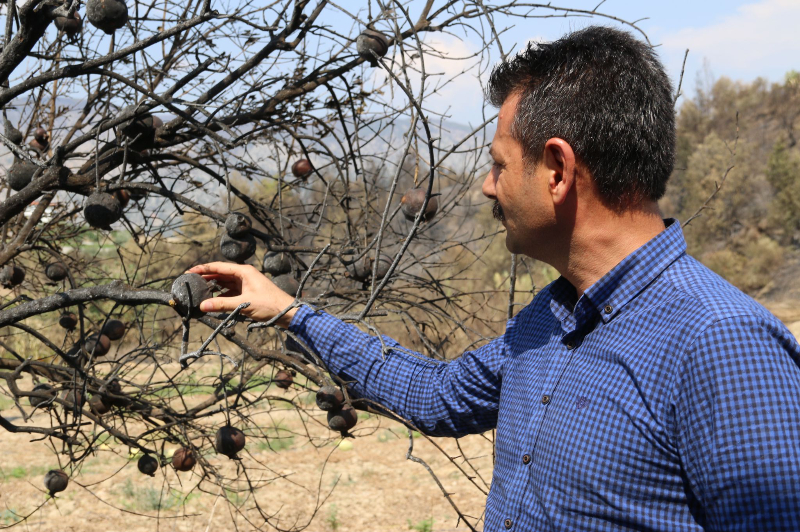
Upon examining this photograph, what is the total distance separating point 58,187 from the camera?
2.78 m

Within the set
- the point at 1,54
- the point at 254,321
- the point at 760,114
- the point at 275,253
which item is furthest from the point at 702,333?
the point at 760,114

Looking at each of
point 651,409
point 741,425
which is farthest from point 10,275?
point 741,425

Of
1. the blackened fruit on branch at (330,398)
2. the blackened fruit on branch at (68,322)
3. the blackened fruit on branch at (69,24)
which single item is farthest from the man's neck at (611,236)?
the blackened fruit on branch at (68,322)

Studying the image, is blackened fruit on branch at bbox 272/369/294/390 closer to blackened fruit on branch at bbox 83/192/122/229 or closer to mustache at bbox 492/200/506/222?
blackened fruit on branch at bbox 83/192/122/229

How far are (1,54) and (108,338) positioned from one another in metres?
1.58

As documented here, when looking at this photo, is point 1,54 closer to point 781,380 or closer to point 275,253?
point 275,253

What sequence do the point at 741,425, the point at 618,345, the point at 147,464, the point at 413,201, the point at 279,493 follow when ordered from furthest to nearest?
the point at 279,493
the point at 147,464
the point at 413,201
the point at 618,345
the point at 741,425

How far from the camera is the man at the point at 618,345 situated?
107 cm

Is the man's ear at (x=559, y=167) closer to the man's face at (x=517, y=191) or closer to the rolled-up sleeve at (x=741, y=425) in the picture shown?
the man's face at (x=517, y=191)

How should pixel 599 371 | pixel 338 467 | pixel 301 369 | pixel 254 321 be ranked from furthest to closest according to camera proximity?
pixel 338 467 → pixel 301 369 → pixel 254 321 → pixel 599 371

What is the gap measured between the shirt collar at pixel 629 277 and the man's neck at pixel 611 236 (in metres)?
0.03

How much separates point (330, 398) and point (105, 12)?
4.72 ft

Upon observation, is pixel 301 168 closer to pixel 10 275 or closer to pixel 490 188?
pixel 10 275

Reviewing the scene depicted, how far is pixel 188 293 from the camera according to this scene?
168 centimetres
